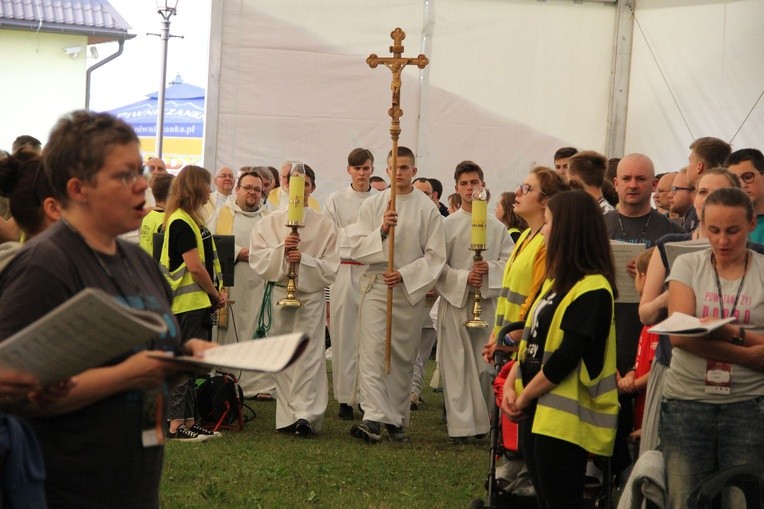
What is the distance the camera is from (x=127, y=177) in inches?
114

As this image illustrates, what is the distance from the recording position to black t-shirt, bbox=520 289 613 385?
Result: 4.73 m

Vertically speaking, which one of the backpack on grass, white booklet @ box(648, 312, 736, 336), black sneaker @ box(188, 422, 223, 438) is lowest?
black sneaker @ box(188, 422, 223, 438)

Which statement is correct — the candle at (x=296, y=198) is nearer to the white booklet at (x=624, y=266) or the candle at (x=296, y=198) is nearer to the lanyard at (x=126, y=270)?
the white booklet at (x=624, y=266)

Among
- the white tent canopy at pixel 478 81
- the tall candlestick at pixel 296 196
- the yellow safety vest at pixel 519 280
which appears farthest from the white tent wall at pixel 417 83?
the yellow safety vest at pixel 519 280

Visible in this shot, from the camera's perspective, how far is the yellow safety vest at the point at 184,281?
844cm

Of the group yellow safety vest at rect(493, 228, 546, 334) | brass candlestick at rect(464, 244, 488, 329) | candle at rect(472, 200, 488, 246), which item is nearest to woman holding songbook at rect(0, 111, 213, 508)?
yellow safety vest at rect(493, 228, 546, 334)

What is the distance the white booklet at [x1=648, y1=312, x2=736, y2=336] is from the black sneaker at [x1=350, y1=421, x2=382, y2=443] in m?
4.93

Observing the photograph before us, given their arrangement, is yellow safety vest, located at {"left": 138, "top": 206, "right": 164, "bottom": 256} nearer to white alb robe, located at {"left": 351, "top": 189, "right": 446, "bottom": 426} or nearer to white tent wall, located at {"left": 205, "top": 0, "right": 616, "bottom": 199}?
white alb robe, located at {"left": 351, "top": 189, "right": 446, "bottom": 426}

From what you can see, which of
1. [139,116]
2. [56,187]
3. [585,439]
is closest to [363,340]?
[585,439]

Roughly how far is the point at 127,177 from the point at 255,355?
2.05 feet

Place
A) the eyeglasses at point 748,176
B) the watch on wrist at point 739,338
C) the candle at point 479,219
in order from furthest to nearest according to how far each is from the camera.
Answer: the candle at point 479,219
the eyeglasses at point 748,176
the watch on wrist at point 739,338

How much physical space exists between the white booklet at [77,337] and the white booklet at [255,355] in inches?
4.8

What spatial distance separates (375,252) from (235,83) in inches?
205

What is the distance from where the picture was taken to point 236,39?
45.2 ft
